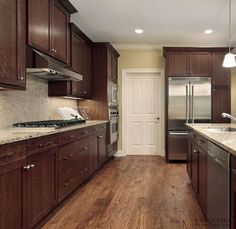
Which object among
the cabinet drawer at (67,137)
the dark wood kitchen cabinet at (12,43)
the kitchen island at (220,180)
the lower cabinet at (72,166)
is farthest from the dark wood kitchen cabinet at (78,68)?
the kitchen island at (220,180)

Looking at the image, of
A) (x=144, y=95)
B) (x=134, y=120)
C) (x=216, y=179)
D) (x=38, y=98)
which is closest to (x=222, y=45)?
(x=144, y=95)

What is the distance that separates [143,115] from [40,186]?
4.57 m

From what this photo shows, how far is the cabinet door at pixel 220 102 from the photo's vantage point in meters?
6.05

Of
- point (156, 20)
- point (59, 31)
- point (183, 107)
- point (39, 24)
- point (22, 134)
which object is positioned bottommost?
point (22, 134)

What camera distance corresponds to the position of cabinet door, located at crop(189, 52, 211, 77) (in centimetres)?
596

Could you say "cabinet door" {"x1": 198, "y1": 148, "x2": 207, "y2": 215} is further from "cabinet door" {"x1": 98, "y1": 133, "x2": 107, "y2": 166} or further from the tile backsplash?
"cabinet door" {"x1": 98, "y1": 133, "x2": 107, "y2": 166}

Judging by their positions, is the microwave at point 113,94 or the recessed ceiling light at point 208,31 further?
the microwave at point 113,94

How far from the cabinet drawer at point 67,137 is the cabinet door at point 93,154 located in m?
0.82

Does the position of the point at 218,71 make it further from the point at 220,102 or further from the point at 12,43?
the point at 12,43

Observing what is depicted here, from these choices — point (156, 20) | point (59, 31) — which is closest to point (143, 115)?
point (156, 20)

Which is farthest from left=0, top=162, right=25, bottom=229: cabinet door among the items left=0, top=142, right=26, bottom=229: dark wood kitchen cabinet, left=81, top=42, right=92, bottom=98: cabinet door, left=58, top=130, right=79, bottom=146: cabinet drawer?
left=81, top=42, right=92, bottom=98: cabinet door

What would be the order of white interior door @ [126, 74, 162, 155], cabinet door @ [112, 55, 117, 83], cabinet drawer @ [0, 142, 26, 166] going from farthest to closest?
white interior door @ [126, 74, 162, 155], cabinet door @ [112, 55, 117, 83], cabinet drawer @ [0, 142, 26, 166]

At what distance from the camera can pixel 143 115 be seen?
6.86 m

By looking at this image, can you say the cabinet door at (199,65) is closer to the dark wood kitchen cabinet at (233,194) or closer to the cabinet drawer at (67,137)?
the cabinet drawer at (67,137)
